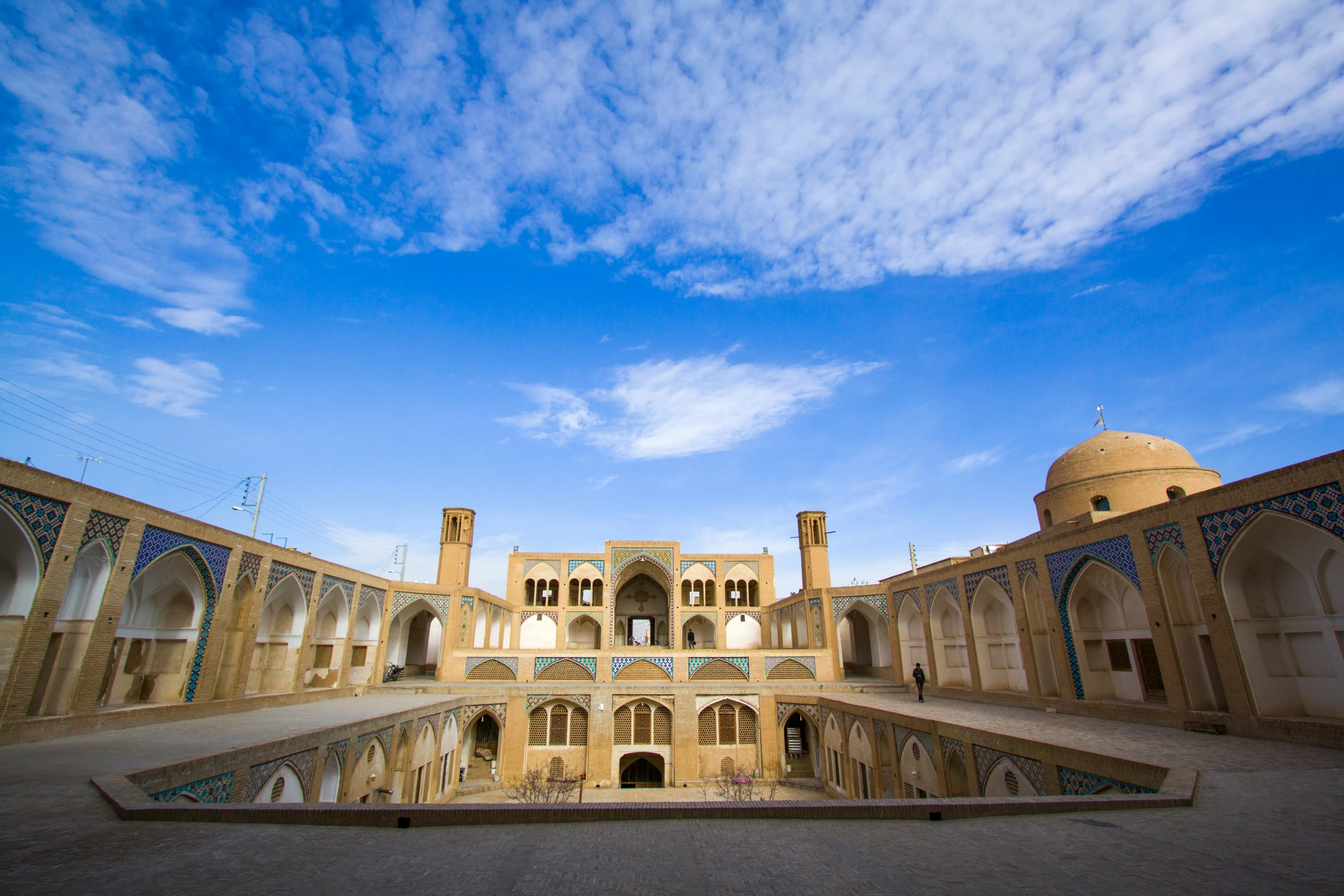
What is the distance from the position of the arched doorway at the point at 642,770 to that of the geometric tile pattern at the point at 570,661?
7.35 ft

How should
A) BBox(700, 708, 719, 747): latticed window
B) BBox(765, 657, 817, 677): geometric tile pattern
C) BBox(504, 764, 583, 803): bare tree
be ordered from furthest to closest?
BBox(765, 657, 817, 677): geometric tile pattern, BBox(700, 708, 719, 747): latticed window, BBox(504, 764, 583, 803): bare tree

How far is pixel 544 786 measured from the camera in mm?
15570

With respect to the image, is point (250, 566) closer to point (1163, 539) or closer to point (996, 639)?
point (996, 639)

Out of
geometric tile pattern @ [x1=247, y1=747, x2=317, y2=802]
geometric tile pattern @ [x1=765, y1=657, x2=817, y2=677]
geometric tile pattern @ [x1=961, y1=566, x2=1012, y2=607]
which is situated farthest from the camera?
geometric tile pattern @ [x1=765, y1=657, x2=817, y2=677]

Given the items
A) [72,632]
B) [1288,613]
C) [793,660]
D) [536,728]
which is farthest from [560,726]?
[1288,613]

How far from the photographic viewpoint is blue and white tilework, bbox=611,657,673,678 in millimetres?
18156

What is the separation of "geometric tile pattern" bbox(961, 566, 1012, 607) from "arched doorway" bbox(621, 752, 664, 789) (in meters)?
8.56

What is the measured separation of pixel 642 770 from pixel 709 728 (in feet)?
7.26

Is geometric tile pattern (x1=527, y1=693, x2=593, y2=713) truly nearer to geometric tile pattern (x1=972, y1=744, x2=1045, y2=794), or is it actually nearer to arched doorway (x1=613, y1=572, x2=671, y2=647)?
geometric tile pattern (x1=972, y1=744, x2=1045, y2=794)

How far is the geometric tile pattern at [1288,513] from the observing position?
7.18m

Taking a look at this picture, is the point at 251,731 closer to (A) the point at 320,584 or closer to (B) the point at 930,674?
(A) the point at 320,584

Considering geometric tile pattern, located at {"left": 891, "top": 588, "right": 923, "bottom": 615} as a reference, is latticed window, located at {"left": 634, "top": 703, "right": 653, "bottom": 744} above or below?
below

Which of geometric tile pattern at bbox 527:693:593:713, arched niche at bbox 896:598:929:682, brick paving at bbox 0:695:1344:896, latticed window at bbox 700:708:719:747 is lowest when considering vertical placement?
latticed window at bbox 700:708:719:747

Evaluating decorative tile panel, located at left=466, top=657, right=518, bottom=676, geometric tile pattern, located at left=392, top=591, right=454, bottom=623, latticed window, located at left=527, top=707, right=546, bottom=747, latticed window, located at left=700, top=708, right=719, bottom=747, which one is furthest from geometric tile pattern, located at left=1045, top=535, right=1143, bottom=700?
geometric tile pattern, located at left=392, top=591, right=454, bottom=623
